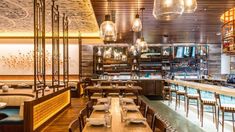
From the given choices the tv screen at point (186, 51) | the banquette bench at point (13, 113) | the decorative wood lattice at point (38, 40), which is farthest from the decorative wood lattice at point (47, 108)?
the tv screen at point (186, 51)

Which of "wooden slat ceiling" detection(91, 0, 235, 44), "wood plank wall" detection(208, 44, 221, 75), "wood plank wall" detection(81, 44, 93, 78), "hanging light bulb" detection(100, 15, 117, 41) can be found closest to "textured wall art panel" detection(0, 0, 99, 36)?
"wooden slat ceiling" detection(91, 0, 235, 44)

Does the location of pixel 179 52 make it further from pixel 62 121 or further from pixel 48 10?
pixel 62 121

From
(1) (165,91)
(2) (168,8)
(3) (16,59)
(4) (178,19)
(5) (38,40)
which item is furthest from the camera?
(3) (16,59)

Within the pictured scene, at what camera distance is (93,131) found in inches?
118

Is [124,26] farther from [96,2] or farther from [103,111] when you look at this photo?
[103,111]

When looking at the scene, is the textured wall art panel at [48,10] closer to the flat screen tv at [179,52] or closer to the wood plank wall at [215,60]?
the flat screen tv at [179,52]

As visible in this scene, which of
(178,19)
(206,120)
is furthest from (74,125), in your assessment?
(178,19)

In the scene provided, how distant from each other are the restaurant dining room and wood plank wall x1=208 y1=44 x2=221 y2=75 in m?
0.06

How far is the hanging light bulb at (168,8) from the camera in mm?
3575

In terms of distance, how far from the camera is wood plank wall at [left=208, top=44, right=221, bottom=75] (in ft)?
51.1

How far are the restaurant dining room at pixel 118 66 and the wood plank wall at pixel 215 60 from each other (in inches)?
2.2

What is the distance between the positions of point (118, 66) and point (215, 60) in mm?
5620

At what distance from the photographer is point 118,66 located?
51.3 ft

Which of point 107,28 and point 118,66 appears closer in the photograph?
point 107,28
